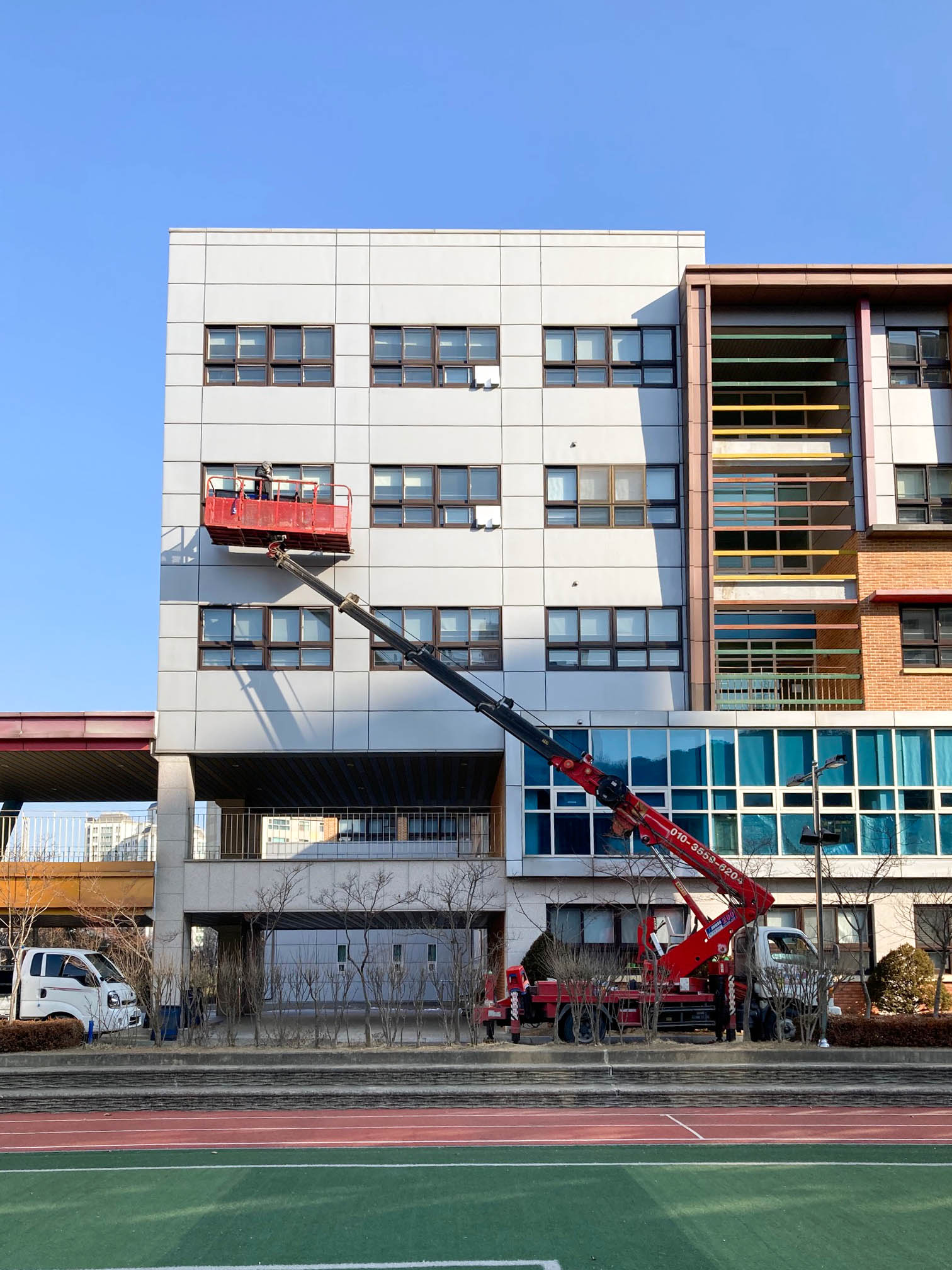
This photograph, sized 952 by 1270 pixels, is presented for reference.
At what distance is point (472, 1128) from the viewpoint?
69.7 feet

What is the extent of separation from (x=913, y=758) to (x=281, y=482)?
726 inches

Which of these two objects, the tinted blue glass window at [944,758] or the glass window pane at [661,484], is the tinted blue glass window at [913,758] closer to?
the tinted blue glass window at [944,758]

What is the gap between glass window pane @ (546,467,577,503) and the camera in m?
39.2

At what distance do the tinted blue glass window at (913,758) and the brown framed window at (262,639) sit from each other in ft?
50.8

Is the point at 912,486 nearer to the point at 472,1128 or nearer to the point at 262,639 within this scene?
the point at 262,639

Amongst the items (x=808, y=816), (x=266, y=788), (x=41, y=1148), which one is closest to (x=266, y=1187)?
(x=41, y=1148)

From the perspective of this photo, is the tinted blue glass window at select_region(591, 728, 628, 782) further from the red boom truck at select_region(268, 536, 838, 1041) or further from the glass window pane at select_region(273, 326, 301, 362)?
the glass window pane at select_region(273, 326, 301, 362)

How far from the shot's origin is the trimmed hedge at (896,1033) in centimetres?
2638

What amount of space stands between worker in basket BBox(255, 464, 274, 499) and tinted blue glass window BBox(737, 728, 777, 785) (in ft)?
46.8

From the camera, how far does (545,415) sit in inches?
1559

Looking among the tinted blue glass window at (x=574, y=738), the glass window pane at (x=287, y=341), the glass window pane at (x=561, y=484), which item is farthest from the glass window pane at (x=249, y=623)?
the glass window pane at (x=561, y=484)

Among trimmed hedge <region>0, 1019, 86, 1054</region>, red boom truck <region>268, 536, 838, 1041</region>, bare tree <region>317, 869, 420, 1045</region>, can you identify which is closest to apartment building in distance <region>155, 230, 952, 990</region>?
bare tree <region>317, 869, 420, 1045</region>

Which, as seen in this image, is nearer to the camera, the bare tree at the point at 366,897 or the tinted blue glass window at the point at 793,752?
the bare tree at the point at 366,897

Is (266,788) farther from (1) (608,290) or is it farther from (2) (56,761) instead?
(1) (608,290)
